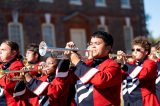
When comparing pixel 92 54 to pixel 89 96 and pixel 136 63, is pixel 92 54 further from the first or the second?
pixel 136 63

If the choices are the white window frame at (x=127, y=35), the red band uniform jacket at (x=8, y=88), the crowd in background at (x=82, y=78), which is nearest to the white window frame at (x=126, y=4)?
the white window frame at (x=127, y=35)

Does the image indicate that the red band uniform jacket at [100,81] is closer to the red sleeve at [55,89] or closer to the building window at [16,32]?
the red sleeve at [55,89]

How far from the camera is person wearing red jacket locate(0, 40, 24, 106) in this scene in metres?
5.57

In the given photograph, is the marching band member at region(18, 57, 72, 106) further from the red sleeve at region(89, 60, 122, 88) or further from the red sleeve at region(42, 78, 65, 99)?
the red sleeve at region(89, 60, 122, 88)

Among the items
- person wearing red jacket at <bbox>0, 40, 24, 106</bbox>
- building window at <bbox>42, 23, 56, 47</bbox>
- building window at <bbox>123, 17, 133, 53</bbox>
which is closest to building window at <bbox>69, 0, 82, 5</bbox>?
building window at <bbox>42, 23, 56, 47</bbox>

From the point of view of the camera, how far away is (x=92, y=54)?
4742mm

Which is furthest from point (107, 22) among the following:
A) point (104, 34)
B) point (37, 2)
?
point (104, 34)

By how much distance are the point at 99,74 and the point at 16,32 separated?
52.4ft

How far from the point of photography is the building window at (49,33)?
2136 centimetres

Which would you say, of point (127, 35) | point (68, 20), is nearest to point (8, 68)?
point (68, 20)

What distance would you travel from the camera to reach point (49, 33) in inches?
850

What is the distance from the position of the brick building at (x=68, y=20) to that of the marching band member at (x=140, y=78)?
13.4m

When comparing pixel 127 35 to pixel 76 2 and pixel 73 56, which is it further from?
A: pixel 73 56

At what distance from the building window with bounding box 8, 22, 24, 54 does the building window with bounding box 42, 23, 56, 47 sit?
1.48m
